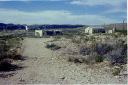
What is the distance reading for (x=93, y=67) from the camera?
63.3 ft

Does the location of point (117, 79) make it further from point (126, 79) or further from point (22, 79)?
point (22, 79)

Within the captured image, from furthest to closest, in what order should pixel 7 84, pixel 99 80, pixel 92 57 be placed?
pixel 92 57, pixel 99 80, pixel 7 84

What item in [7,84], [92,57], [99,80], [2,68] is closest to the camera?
[7,84]

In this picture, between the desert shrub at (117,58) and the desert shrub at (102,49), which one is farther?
the desert shrub at (102,49)

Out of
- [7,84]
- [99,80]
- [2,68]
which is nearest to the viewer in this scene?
[7,84]

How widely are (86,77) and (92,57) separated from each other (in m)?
7.33

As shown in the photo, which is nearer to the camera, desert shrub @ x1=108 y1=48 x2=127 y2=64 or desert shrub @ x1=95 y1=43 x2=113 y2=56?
desert shrub @ x1=108 y1=48 x2=127 y2=64

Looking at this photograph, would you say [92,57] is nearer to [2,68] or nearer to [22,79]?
[2,68]

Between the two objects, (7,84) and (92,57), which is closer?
(7,84)

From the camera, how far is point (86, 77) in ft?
50.7

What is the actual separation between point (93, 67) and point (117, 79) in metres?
4.28

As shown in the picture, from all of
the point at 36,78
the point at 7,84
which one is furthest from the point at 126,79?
the point at 7,84

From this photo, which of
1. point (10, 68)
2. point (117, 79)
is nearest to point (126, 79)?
point (117, 79)

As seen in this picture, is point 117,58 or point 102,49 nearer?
point 117,58
